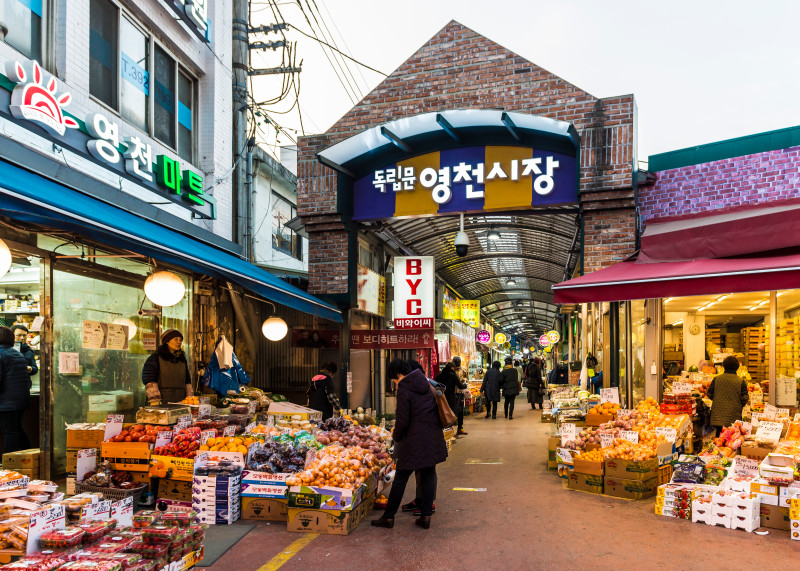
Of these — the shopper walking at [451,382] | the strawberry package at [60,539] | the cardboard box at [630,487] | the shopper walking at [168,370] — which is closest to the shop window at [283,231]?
the shopper walking at [451,382]

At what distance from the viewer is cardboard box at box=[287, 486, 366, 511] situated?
633 cm

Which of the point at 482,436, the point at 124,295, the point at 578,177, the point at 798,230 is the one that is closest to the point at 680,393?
the point at 798,230

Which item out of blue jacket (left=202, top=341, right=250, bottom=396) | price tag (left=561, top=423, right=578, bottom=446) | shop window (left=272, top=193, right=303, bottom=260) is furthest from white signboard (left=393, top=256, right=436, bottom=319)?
shop window (left=272, top=193, right=303, bottom=260)

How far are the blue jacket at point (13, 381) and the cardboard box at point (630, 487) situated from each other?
24.7 feet

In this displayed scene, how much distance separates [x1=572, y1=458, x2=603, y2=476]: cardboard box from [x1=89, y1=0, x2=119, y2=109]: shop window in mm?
8973

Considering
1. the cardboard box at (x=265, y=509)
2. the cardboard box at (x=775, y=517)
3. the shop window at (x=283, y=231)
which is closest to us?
the cardboard box at (x=775, y=517)

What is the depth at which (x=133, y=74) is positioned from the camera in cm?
1073

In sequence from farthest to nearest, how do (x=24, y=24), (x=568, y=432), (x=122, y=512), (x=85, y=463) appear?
(x=568, y=432)
(x=24, y=24)
(x=85, y=463)
(x=122, y=512)

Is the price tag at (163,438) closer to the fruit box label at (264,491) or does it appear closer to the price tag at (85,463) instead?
the price tag at (85,463)

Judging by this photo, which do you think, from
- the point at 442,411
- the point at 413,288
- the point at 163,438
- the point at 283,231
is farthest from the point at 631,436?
the point at 283,231

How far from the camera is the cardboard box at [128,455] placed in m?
7.09

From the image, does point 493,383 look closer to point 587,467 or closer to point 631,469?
point 587,467

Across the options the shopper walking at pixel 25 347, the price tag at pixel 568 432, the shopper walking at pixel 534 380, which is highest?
the shopper walking at pixel 25 347

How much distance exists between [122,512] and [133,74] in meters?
8.27
